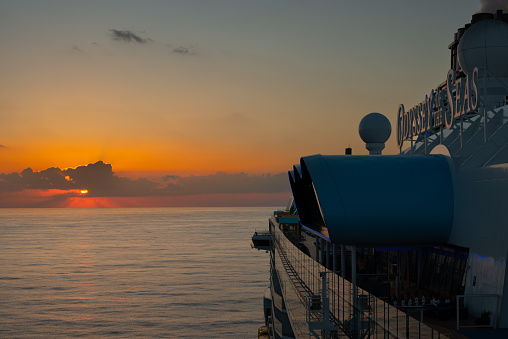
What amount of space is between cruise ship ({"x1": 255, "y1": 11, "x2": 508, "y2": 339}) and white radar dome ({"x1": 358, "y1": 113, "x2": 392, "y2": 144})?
763 cm

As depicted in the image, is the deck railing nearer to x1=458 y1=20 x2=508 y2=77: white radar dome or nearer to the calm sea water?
x1=458 y1=20 x2=508 y2=77: white radar dome

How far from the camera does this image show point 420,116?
41406 millimetres

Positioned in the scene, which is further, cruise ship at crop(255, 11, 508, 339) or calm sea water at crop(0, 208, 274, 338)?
calm sea water at crop(0, 208, 274, 338)

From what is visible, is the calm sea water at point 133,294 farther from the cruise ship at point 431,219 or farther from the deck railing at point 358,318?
the deck railing at point 358,318

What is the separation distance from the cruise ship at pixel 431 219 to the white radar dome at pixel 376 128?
301 inches

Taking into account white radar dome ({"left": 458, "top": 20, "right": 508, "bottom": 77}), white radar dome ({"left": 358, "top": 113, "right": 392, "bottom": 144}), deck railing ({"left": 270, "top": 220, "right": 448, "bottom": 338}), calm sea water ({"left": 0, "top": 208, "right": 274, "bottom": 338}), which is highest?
white radar dome ({"left": 458, "top": 20, "right": 508, "bottom": 77})

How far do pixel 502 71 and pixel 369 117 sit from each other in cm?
1531

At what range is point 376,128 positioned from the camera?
5416 cm

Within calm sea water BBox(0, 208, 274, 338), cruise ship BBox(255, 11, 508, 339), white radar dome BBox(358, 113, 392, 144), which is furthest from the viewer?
calm sea water BBox(0, 208, 274, 338)

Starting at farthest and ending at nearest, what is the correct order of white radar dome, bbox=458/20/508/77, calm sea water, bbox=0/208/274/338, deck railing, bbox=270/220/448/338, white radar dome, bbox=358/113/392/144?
calm sea water, bbox=0/208/274/338
white radar dome, bbox=358/113/392/144
white radar dome, bbox=458/20/508/77
deck railing, bbox=270/220/448/338

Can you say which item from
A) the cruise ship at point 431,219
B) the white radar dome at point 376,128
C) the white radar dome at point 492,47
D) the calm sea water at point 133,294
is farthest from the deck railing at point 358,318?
the calm sea water at point 133,294

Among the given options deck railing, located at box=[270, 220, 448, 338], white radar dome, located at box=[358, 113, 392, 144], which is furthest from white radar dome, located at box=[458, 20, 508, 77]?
deck railing, located at box=[270, 220, 448, 338]

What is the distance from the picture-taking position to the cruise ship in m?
26.7

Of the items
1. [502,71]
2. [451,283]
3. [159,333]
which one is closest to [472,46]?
[502,71]
